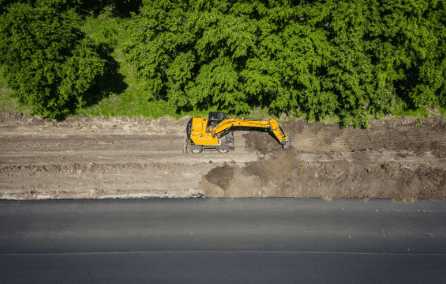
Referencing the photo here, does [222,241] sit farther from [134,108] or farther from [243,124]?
[134,108]

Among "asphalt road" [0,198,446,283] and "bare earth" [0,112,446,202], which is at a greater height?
"bare earth" [0,112,446,202]

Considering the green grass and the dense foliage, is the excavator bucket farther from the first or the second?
the dense foliage

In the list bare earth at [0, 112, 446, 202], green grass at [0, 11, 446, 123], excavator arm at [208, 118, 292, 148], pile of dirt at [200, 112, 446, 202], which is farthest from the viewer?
green grass at [0, 11, 446, 123]

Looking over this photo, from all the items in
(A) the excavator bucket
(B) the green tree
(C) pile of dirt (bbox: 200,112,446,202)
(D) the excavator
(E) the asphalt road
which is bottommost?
(E) the asphalt road

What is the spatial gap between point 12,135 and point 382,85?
34676mm

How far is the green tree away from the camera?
885 inches

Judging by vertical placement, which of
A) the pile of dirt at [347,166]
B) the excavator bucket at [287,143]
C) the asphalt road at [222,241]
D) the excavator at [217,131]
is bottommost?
the asphalt road at [222,241]

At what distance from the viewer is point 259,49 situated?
23703mm

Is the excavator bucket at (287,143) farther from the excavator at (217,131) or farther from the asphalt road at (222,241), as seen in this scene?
the asphalt road at (222,241)

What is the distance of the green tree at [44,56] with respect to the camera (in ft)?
73.8

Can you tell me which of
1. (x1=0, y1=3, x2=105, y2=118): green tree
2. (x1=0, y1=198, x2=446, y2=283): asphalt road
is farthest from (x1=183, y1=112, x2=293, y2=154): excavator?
(x1=0, y1=3, x2=105, y2=118): green tree

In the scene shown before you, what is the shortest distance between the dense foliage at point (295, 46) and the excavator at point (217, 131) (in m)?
2.06

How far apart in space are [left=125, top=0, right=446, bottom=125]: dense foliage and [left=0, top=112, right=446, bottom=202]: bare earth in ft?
13.6

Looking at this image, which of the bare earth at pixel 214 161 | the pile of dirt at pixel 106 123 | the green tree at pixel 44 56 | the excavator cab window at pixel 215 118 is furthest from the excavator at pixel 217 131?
the green tree at pixel 44 56
